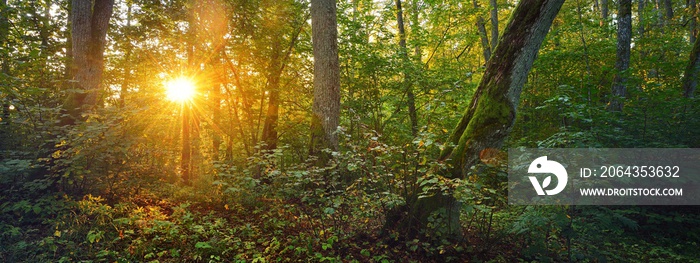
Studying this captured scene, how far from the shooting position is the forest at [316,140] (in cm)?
409

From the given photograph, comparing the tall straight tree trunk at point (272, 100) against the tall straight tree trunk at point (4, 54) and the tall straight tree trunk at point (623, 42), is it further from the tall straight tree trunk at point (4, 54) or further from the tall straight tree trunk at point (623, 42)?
the tall straight tree trunk at point (623, 42)

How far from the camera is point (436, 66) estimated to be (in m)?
12.5

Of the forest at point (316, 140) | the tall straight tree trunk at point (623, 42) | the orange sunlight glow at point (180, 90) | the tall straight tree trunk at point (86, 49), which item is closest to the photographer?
the forest at point (316, 140)

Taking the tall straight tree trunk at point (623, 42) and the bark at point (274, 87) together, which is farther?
the bark at point (274, 87)

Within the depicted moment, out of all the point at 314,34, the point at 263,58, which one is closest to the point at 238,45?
the point at 263,58

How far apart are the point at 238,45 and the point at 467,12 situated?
8.19 metres

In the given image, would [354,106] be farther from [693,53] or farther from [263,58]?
[693,53]

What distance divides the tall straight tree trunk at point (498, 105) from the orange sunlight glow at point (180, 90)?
8724 millimetres

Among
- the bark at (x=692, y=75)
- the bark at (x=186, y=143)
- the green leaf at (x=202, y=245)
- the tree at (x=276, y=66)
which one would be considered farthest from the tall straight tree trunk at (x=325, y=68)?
the bark at (x=692, y=75)

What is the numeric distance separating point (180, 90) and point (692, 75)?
13.3m

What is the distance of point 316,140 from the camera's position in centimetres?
623

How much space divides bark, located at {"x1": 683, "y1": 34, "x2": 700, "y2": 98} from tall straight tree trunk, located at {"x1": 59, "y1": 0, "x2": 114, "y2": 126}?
1258 cm

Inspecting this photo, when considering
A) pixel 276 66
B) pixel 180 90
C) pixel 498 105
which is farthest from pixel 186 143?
pixel 498 105

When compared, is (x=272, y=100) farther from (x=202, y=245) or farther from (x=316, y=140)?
(x=202, y=245)
